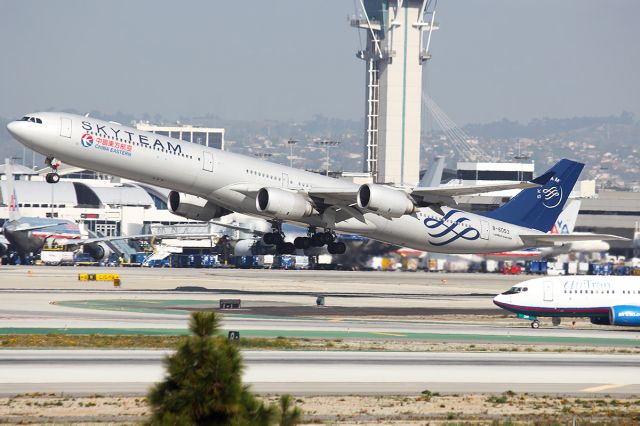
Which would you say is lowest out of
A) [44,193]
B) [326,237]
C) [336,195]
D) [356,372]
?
[356,372]

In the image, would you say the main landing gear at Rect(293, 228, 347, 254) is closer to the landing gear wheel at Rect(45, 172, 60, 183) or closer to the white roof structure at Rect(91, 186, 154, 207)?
the landing gear wheel at Rect(45, 172, 60, 183)

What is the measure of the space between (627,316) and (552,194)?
20.1m

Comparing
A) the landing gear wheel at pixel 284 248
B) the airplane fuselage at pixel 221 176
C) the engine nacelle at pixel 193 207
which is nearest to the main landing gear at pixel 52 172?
the airplane fuselage at pixel 221 176

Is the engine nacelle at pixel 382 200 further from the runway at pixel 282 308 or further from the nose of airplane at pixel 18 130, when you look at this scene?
the nose of airplane at pixel 18 130

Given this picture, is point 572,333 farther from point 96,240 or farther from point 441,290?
point 96,240

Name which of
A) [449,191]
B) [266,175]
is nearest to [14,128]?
[266,175]

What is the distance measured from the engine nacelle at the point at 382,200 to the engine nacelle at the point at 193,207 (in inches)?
338

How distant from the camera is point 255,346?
123 ft

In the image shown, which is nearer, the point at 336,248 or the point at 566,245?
the point at 336,248

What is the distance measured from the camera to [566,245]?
83.9m

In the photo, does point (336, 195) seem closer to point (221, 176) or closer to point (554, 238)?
point (221, 176)

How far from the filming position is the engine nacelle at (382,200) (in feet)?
182

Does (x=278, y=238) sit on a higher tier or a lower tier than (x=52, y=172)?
lower

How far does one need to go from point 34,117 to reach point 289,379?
25.3m
